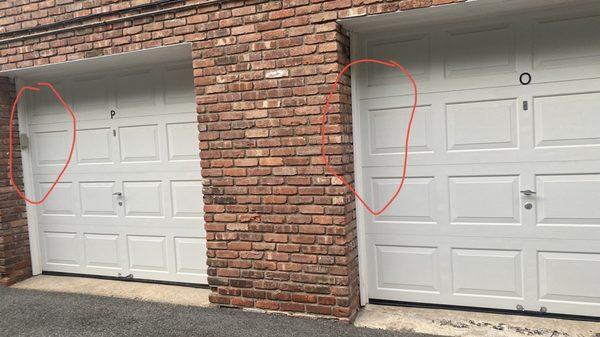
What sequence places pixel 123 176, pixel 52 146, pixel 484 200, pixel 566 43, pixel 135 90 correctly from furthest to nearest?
pixel 52 146, pixel 123 176, pixel 135 90, pixel 484 200, pixel 566 43

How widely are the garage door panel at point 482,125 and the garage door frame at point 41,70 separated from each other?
98.0 inches

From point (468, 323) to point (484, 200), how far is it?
3.33 feet

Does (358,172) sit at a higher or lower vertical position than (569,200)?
higher

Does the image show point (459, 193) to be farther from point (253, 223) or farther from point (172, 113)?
point (172, 113)

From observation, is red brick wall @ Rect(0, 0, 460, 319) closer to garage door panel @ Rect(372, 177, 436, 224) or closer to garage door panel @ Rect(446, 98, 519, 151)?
garage door panel @ Rect(372, 177, 436, 224)

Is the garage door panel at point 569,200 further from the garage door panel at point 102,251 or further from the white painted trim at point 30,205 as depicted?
the white painted trim at point 30,205

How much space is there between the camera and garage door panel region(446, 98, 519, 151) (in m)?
3.63

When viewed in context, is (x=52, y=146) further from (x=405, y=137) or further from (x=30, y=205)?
(x=405, y=137)

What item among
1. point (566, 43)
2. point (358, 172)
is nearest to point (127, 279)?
point (358, 172)

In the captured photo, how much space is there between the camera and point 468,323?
363 centimetres

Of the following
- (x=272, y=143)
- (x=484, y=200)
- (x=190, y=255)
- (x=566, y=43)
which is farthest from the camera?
(x=190, y=255)

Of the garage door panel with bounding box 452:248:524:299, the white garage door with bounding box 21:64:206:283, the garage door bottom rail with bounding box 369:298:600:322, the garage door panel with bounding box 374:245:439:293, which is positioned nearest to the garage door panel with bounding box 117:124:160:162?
the white garage door with bounding box 21:64:206:283

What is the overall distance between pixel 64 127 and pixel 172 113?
60.9 inches

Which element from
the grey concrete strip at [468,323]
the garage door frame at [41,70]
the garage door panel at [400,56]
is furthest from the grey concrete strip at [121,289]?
the garage door panel at [400,56]
